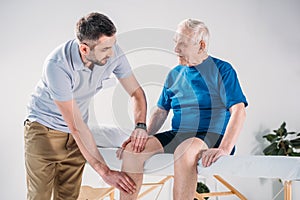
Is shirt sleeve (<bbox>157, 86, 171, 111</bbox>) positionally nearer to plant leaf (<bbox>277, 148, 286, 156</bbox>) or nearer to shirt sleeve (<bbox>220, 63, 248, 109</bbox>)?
shirt sleeve (<bbox>220, 63, 248, 109</bbox>)

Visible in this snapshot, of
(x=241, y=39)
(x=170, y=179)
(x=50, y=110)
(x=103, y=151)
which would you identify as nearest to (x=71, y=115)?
(x=50, y=110)

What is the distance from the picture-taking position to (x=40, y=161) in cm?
197

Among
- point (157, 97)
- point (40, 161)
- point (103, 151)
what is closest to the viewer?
point (40, 161)

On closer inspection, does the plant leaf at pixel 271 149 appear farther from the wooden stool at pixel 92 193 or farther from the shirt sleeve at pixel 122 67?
the shirt sleeve at pixel 122 67

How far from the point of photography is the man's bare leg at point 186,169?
1.86 metres

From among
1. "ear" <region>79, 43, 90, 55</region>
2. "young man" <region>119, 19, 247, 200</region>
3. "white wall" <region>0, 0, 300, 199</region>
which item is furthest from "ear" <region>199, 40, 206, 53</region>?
"white wall" <region>0, 0, 300, 199</region>

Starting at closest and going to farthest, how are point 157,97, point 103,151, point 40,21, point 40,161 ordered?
point 40,161
point 103,151
point 157,97
point 40,21

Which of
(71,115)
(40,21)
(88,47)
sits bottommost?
(71,115)

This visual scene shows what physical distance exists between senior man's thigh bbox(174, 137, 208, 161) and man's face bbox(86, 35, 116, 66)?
41 centimetres

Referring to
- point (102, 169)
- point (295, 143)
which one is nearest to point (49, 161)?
point (102, 169)

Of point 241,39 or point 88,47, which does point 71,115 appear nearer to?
point 88,47

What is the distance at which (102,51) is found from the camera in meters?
1.83

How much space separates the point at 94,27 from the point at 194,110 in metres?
0.60

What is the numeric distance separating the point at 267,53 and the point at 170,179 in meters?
1.05
